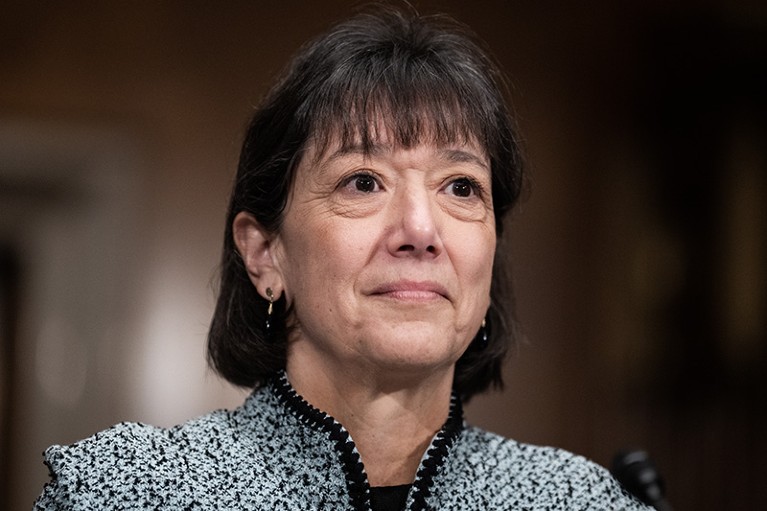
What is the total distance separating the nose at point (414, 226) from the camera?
4.69 feet

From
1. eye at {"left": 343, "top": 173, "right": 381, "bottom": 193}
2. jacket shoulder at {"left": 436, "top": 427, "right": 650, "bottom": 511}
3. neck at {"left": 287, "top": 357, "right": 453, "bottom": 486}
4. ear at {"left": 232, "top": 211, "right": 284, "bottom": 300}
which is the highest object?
eye at {"left": 343, "top": 173, "right": 381, "bottom": 193}

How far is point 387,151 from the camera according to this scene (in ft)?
4.88

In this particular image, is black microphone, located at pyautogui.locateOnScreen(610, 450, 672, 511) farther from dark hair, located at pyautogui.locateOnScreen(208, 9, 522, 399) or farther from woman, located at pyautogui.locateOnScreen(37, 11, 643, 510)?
dark hair, located at pyautogui.locateOnScreen(208, 9, 522, 399)

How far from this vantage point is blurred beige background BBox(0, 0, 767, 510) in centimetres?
328

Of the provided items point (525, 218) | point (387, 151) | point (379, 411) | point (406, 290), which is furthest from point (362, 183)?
point (525, 218)

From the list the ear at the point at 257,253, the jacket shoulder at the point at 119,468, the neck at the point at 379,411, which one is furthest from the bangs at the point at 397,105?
the jacket shoulder at the point at 119,468

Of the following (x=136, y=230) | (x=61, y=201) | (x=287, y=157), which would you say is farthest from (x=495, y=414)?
(x=287, y=157)

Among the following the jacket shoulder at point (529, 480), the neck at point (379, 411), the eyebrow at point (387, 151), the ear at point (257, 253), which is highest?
the eyebrow at point (387, 151)

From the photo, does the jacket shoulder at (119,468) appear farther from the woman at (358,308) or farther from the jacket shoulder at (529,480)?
the jacket shoulder at (529,480)

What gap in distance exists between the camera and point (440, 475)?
1544 millimetres

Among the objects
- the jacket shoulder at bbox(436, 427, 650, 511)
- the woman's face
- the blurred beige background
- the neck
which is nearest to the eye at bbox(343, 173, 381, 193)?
the woman's face

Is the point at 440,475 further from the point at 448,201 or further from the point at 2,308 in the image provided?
the point at 2,308

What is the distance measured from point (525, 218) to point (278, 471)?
6.90ft

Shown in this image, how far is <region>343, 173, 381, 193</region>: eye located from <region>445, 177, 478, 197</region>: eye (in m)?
0.10
